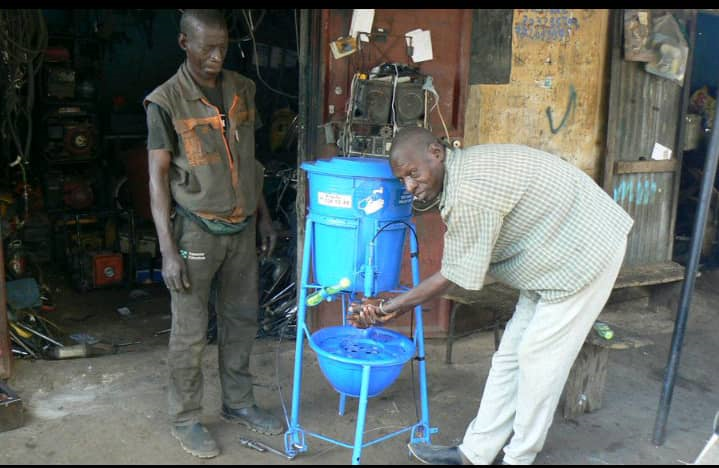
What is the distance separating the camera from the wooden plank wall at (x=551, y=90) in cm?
512

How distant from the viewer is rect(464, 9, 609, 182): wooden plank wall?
5.12 metres

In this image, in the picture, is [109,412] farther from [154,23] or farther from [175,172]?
[154,23]

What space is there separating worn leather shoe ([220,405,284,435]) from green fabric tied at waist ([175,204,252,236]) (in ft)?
3.26

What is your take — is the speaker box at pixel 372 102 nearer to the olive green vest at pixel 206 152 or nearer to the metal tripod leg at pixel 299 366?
the olive green vest at pixel 206 152

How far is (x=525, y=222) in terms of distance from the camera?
301cm

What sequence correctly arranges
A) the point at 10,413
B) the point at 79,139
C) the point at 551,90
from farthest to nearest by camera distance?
the point at 79,139
the point at 551,90
the point at 10,413

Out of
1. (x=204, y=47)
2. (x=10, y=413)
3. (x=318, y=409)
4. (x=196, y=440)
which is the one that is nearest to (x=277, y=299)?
(x=318, y=409)

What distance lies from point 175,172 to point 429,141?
1283 mm

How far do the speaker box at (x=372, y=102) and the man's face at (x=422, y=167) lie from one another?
1669 mm

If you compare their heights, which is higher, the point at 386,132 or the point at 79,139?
the point at 386,132

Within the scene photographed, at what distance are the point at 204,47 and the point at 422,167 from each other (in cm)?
121

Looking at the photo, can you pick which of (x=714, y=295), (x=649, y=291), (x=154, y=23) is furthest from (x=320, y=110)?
(x=154, y=23)

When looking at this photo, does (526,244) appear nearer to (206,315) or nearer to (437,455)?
(437,455)

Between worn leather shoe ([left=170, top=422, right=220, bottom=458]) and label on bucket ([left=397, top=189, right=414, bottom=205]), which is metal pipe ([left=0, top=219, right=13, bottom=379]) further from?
label on bucket ([left=397, top=189, right=414, bottom=205])
